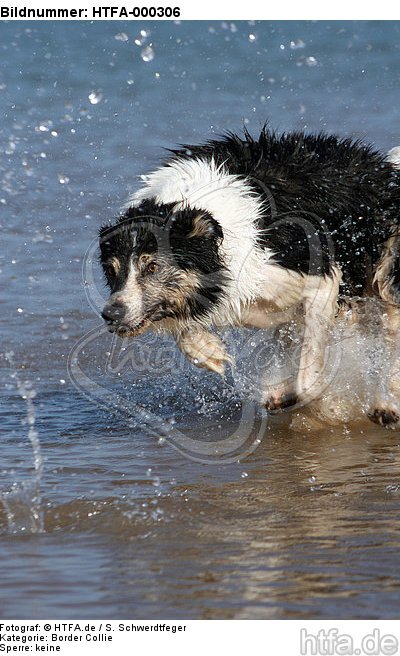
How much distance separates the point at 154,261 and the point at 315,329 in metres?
1.07

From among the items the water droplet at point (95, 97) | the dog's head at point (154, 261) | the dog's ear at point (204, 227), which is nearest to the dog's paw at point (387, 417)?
the dog's head at point (154, 261)

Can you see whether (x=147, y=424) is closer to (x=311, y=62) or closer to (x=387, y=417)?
(x=387, y=417)

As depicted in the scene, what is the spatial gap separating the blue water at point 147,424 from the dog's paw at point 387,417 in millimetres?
77

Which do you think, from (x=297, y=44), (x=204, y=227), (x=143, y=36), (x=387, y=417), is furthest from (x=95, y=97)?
(x=387, y=417)

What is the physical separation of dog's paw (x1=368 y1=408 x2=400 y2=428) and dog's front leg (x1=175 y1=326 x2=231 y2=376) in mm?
881

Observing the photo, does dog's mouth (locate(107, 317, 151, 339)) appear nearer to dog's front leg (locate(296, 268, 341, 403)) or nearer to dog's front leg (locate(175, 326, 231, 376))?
dog's front leg (locate(175, 326, 231, 376))

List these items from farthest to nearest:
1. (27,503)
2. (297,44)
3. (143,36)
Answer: (143,36) < (297,44) < (27,503)

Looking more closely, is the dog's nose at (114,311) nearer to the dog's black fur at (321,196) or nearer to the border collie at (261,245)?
the border collie at (261,245)

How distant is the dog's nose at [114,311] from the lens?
5.09 metres

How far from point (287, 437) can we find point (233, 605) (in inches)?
89.2

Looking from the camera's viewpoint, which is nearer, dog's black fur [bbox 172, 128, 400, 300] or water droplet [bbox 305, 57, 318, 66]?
dog's black fur [bbox 172, 128, 400, 300]

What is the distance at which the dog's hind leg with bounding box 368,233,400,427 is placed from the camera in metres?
5.78

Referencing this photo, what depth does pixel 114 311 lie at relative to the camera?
509 centimetres

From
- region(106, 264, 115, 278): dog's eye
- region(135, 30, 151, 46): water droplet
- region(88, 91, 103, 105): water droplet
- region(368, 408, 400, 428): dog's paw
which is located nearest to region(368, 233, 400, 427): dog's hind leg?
region(368, 408, 400, 428): dog's paw
